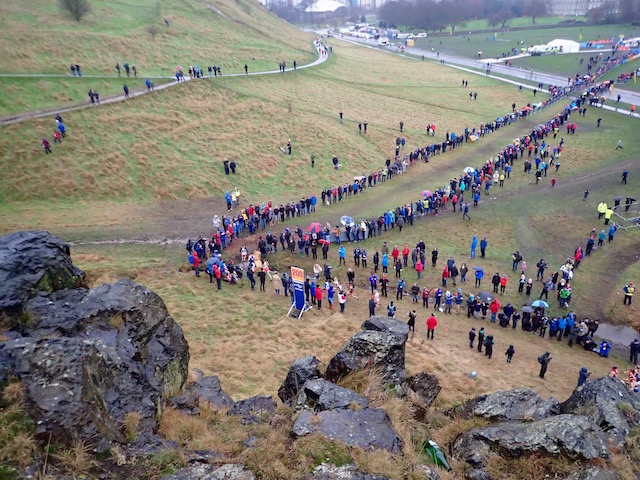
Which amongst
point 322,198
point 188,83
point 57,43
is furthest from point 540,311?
point 57,43

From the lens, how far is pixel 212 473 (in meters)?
8.93

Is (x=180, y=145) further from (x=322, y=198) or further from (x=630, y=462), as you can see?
(x=630, y=462)

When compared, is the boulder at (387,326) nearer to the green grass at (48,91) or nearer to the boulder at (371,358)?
the boulder at (371,358)

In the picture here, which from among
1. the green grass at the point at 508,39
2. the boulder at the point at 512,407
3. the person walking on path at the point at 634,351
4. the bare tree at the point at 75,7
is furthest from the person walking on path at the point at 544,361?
the green grass at the point at 508,39

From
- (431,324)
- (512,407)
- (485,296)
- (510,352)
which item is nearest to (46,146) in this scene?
(431,324)

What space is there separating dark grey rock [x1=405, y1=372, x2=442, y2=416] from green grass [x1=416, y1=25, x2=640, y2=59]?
117196 millimetres

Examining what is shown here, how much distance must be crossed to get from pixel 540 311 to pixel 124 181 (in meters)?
33.4

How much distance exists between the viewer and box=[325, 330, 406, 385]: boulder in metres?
14.2

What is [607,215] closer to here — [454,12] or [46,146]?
[46,146]

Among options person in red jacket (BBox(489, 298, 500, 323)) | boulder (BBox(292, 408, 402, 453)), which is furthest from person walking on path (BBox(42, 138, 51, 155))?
person in red jacket (BBox(489, 298, 500, 323))

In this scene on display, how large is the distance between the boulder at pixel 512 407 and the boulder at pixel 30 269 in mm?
13549

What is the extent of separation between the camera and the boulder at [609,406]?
442 inches

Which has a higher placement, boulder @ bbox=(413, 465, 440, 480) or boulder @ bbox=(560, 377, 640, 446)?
boulder @ bbox=(413, 465, 440, 480)

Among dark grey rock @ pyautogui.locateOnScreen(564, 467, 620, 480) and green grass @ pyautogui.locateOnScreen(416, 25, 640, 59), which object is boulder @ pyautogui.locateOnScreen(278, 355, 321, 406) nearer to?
dark grey rock @ pyautogui.locateOnScreen(564, 467, 620, 480)
